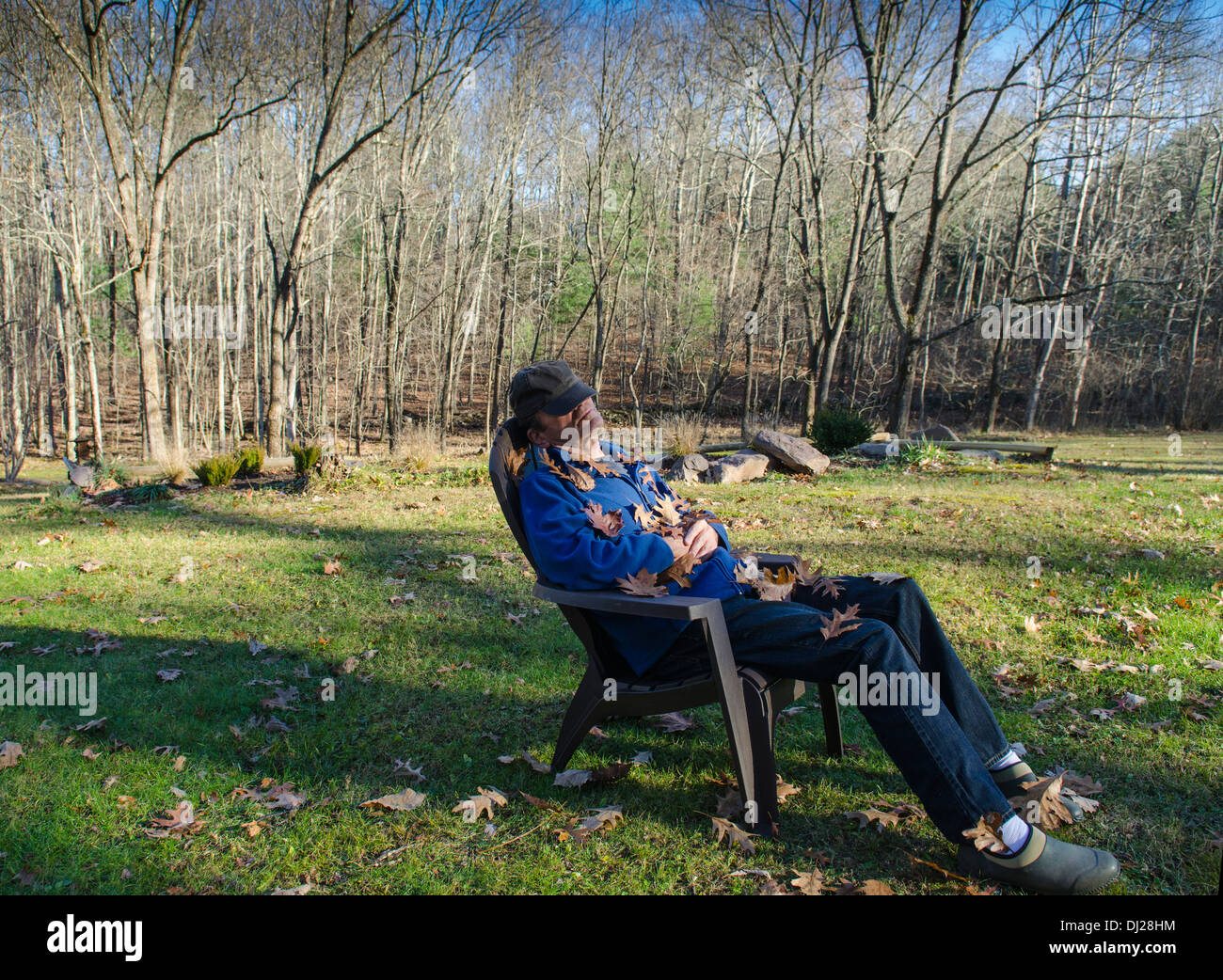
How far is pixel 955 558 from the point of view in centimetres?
595

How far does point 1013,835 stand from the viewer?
2.17 metres

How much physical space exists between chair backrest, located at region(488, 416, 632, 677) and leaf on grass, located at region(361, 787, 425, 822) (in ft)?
2.16

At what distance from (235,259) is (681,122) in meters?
14.6

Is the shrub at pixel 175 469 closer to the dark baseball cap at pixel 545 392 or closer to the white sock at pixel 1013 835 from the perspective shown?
the dark baseball cap at pixel 545 392

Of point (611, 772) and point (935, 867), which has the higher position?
point (935, 867)

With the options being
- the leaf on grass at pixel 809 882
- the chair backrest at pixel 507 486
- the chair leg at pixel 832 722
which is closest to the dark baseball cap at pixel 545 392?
the chair backrest at pixel 507 486

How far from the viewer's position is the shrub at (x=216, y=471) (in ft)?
33.5

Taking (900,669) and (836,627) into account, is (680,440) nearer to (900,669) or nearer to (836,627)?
(836,627)

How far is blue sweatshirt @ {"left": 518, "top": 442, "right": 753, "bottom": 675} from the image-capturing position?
2.68m

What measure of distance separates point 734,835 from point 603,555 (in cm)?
107

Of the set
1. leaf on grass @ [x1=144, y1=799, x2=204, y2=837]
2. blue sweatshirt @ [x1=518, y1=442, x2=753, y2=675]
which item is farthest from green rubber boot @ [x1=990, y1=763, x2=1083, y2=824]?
leaf on grass @ [x1=144, y1=799, x2=204, y2=837]

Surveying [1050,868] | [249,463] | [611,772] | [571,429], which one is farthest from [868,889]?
[249,463]
